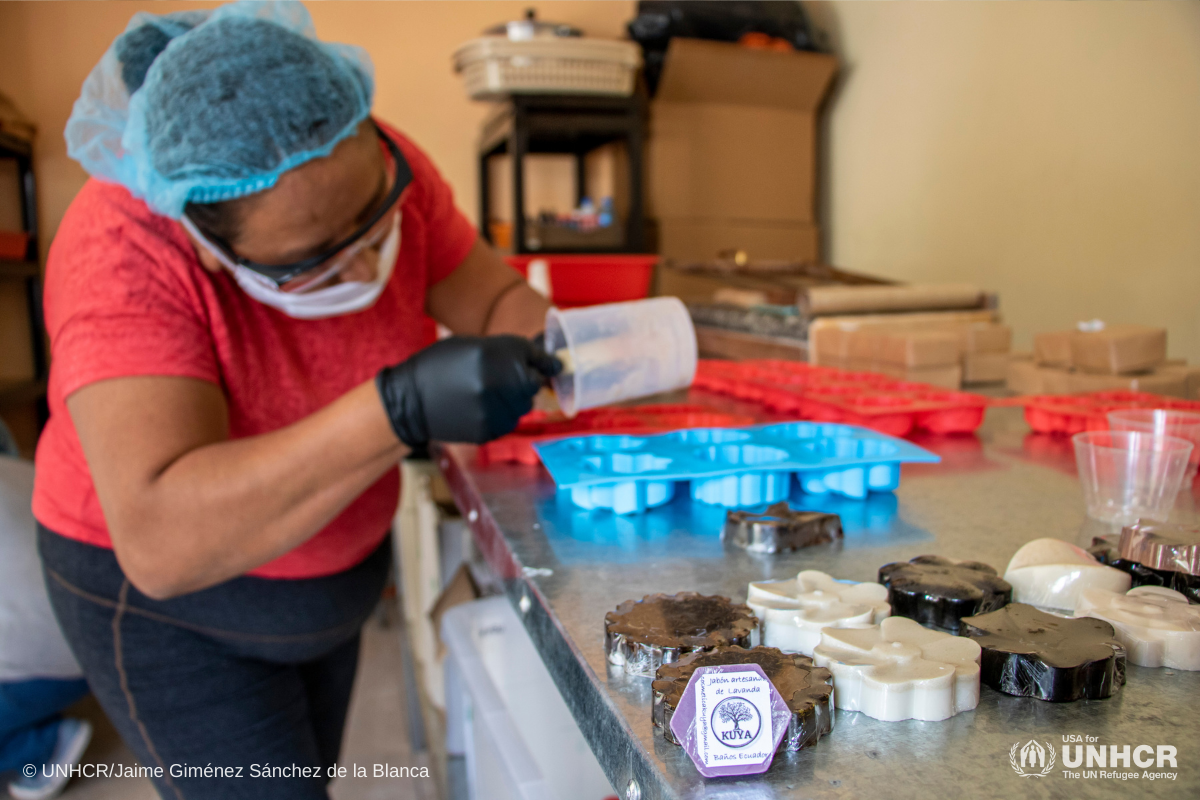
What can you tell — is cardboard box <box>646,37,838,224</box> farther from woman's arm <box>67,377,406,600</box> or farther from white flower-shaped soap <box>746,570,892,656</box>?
white flower-shaped soap <box>746,570,892,656</box>

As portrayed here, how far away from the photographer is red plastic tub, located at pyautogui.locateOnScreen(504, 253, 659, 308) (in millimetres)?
2512

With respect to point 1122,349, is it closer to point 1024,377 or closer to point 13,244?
point 1024,377

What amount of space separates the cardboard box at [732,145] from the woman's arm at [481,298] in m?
1.62

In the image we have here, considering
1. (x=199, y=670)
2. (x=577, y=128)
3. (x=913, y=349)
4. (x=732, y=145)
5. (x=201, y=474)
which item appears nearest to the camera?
(x=201, y=474)

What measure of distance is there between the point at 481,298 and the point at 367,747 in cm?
119

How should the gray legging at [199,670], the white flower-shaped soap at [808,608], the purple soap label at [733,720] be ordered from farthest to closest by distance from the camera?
the gray legging at [199,670] < the white flower-shaped soap at [808,608] < the purple soap label at [733,720]

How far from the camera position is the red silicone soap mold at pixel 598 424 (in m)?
1.00

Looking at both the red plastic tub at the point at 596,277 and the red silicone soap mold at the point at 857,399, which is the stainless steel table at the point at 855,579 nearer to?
the red silicone soap mold at the point at 857,399

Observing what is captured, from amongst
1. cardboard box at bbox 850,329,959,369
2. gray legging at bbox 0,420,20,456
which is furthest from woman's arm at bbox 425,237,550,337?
gray legging at bbox 0,420,20,456

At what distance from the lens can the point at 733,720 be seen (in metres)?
0.37

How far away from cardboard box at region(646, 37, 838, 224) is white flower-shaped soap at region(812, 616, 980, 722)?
98.3 inches

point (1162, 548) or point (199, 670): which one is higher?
point (1162, 548)

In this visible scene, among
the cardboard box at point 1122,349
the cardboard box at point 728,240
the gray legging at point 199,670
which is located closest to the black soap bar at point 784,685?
the gray legging at point 199,670

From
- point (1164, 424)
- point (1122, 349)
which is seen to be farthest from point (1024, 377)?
point (1164, 424)
